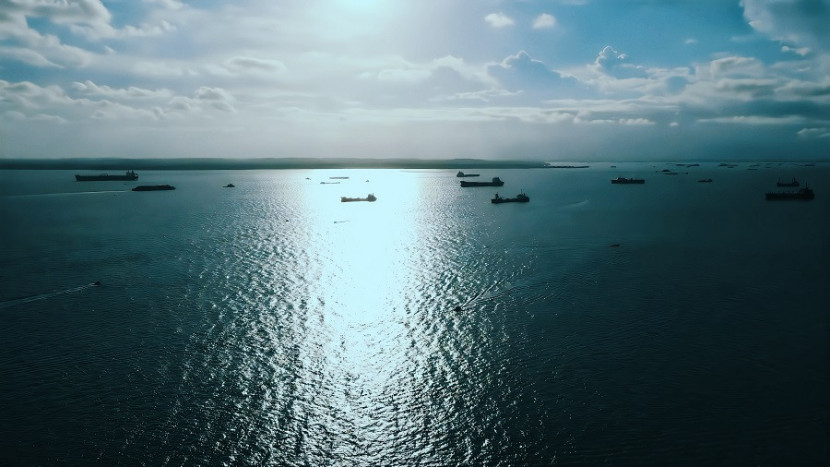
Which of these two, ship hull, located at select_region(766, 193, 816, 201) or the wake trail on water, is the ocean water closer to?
the wake trail on water

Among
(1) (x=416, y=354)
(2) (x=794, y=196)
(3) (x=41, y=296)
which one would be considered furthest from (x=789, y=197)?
(3) (x=41, y=296)

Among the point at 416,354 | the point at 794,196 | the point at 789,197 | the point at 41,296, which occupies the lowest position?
the point at 416,354

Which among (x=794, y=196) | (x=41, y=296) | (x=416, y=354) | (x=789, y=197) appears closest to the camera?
(x=416, y=354)

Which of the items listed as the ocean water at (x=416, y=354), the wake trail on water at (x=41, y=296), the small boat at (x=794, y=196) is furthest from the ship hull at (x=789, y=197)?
the wake trail on water at (x=41, y=296)

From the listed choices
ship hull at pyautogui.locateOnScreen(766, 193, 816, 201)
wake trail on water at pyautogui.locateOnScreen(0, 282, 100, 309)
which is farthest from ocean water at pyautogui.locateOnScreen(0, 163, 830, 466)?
ship hull at pyautogui.locateOnScreen(766, 193, 816, 201)

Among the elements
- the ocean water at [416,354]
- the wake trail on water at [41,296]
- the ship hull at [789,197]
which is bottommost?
the ocean water at [416,354]

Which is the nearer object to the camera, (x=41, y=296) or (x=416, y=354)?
(x=416, y=354)

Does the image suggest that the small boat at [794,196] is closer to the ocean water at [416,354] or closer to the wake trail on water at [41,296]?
the ocean water at [416,354]

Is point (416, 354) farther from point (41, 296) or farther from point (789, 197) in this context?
point (789, 197)

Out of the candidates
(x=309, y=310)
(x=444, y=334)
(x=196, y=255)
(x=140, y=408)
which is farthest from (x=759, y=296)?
(x=196, y=255)
